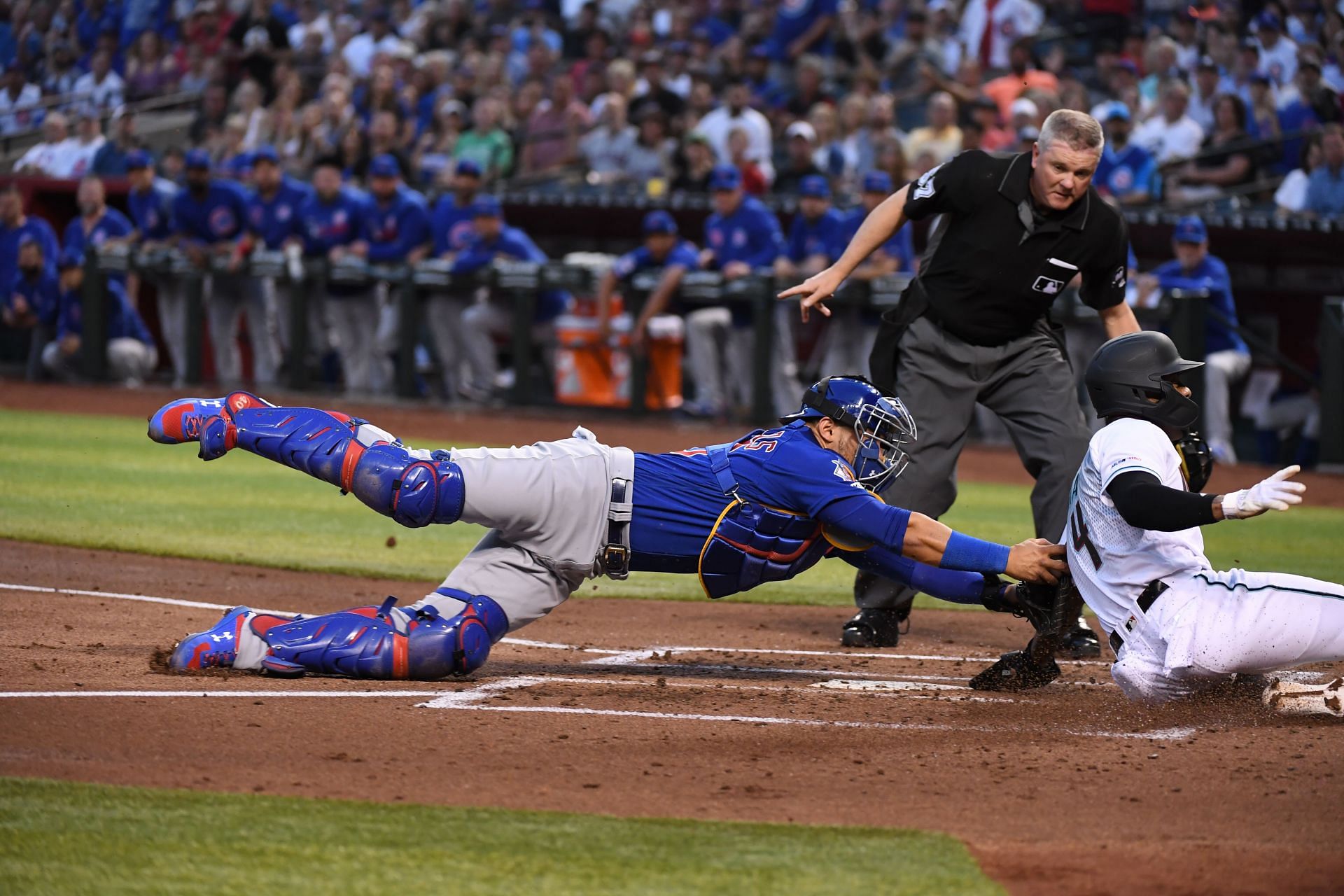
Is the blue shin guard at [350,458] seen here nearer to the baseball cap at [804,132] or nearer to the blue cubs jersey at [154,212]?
the baseball cap at [804,132]

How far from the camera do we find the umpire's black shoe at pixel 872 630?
21.2ft

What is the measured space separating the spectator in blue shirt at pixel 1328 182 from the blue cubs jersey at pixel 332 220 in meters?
8.63

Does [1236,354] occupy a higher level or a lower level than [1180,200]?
lower

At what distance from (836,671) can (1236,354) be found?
305 inches

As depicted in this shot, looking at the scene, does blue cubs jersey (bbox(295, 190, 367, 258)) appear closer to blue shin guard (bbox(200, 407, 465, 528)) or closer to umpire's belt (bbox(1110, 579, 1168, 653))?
blue shin guard (bbox(200, 407, 465, 528))

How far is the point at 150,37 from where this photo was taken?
22641 millimetres

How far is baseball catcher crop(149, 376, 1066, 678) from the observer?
5.08 m

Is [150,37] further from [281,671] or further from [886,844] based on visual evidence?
[886,844]

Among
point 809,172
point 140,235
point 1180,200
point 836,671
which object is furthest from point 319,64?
point 836,671

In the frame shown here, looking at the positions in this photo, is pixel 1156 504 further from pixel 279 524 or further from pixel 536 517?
pixel 279 524

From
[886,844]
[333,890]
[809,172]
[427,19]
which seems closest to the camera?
[333,890]

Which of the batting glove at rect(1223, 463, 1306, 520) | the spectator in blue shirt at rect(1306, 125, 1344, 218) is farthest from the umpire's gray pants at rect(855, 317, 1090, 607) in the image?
the spectator in blue shirt at rect(1306, 125, 1344, 218)

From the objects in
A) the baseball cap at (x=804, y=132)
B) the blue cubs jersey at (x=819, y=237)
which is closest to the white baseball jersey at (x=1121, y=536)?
the blue cubs jersey at (x=819, y=237)

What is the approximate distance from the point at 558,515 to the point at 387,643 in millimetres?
693
